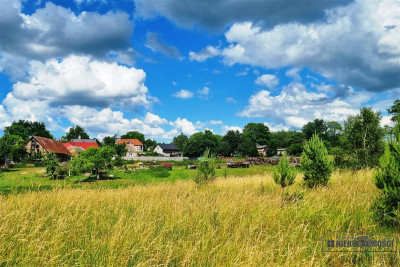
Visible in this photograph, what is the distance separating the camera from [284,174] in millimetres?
11500

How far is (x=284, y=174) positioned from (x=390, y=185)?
5709 mm

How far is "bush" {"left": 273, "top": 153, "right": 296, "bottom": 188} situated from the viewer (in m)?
11.5

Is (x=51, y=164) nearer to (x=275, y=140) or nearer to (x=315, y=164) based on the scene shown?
(x=315, y=164)

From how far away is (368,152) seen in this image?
17.3m

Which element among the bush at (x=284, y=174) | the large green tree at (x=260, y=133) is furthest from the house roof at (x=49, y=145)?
the large green tree at (x=260, y=133)

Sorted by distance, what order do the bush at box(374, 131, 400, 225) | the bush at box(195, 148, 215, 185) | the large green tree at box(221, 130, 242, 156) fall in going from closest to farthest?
the bush at box(374, 131, 400, 225)
the bush at box(195, 148, 215, 185)
the large green tree at box(221, 130, 242, 156)

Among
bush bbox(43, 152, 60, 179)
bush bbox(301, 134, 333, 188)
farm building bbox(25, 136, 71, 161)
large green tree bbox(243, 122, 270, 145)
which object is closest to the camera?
bush bbox(301, 134, 333, 188)

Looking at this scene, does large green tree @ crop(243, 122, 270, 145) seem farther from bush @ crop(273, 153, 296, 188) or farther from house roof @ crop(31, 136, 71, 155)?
bush @ crop(273, 153, 296, 188)

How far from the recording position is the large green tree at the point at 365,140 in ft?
56.0

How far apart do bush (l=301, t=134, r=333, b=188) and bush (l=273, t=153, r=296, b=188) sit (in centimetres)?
70

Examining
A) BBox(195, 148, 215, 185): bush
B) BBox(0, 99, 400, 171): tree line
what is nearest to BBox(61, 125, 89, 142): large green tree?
BBox(0, 99, 400, 171): tree line

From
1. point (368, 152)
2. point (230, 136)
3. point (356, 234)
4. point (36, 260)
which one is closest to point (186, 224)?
point (36, 260)

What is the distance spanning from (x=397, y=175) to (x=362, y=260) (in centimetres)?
310

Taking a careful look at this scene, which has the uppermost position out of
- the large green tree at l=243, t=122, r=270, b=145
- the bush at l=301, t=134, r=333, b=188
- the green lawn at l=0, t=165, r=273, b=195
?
the large green tree at l=243, t=122, r=270, b=145
